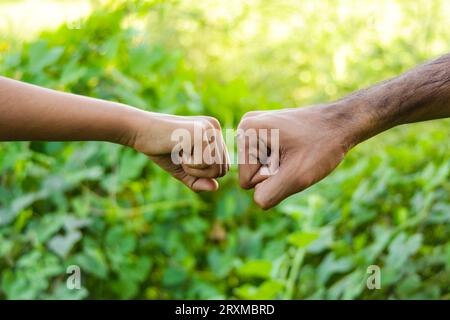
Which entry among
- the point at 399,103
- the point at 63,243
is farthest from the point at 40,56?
the point at 399,103

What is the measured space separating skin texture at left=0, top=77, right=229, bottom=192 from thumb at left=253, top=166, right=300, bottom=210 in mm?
140

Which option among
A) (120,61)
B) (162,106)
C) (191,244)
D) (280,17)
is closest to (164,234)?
(191,244)

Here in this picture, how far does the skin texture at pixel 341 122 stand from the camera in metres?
1.78

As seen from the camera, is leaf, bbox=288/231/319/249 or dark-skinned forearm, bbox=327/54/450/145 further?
leaf, bbox=288/231/319/249

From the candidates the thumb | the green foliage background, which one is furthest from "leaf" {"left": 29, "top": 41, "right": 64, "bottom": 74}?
the thumb

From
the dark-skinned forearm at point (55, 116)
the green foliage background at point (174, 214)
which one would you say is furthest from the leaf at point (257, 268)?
the dark-skinned forearm at point (55, 116)

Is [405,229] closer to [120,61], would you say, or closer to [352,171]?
[352,171]

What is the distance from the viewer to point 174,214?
2725 mm

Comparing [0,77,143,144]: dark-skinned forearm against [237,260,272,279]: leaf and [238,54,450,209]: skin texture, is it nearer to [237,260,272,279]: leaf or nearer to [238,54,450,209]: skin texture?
[238,54,450,209]: skin texture

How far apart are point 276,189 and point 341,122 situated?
0.22 meters

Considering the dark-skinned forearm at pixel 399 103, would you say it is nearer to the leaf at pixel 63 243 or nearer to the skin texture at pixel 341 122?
the skin texture at pixel 341 122

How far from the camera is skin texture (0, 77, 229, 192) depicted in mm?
1700

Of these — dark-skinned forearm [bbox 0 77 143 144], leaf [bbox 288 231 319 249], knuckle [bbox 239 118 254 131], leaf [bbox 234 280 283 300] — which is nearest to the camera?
dark-skinned forearm [bbox 0 77 143 144]

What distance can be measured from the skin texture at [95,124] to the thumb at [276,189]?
0.14 m
